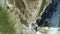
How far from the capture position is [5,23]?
118 centimetres

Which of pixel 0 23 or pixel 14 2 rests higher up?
pixel 14 2

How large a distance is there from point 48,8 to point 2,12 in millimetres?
366

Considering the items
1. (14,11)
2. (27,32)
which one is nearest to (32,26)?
(27,32)

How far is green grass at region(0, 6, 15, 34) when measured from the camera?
1172 millimetres

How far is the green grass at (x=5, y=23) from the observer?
3.84ft

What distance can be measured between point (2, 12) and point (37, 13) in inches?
10.9

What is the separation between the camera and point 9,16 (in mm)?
1199

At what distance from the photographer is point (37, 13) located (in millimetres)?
1241

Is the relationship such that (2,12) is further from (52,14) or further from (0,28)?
(52,14)

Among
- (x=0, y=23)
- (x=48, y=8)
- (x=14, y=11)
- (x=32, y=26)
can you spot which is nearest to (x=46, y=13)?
(x=48, y=8)

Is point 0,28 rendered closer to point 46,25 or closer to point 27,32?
point 27,32

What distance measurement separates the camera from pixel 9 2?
1.19 metres

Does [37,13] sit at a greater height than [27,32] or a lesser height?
greater

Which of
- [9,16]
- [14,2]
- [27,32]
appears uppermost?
[14,2]
